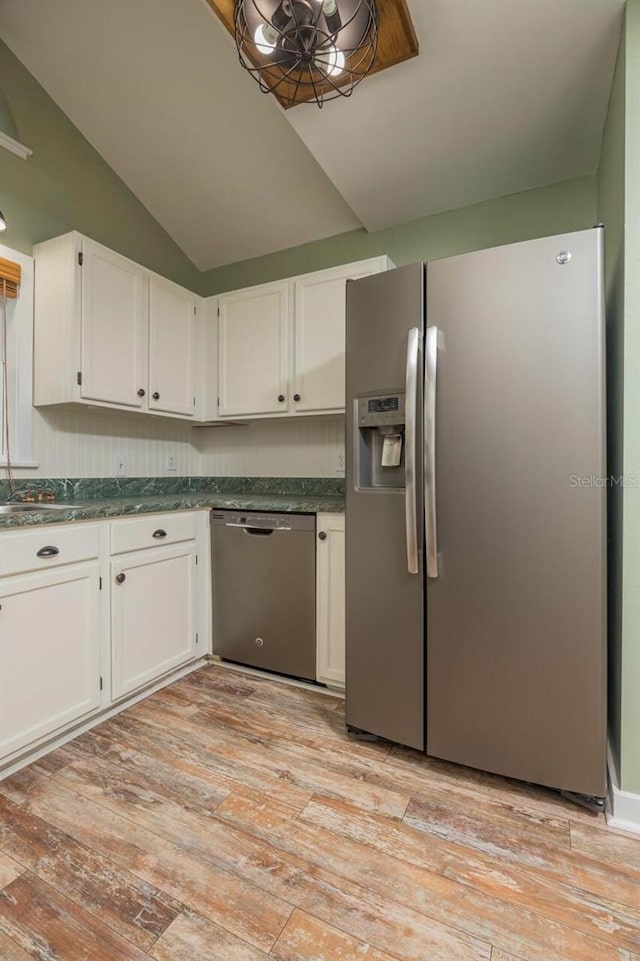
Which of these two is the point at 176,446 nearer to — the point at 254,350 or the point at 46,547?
the point at 254,350

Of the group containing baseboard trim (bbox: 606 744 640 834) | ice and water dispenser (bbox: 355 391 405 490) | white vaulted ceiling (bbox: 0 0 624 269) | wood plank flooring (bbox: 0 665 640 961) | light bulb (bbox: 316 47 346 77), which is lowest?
wood plank flooring (bbox: 0 665 640 961)

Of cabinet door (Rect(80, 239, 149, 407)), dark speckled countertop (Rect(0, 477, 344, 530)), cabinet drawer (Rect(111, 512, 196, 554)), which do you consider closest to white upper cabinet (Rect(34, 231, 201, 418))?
cabinet door (Rect(80, 239, 149, 407))

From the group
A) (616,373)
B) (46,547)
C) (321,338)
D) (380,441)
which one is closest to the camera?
(616,373)

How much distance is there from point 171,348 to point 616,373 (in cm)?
226

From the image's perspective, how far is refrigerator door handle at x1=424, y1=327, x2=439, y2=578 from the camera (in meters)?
1.55

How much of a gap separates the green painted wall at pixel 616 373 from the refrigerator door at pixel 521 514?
10cm

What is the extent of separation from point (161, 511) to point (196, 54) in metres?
2.19

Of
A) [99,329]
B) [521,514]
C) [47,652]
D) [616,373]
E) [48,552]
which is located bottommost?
[47,652]

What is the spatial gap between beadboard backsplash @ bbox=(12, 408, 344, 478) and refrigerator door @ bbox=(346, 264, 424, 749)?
94cm

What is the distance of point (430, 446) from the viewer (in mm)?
1557

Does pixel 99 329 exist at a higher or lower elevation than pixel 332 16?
lower

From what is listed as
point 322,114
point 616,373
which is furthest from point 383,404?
point 322,114

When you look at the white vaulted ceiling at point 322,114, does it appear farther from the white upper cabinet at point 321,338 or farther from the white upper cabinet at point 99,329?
the white upper cabinet at point 99,329

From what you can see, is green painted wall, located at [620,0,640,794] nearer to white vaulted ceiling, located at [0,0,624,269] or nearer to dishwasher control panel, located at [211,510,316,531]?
white vaulted ceiling, located at [0,0,624,269]
